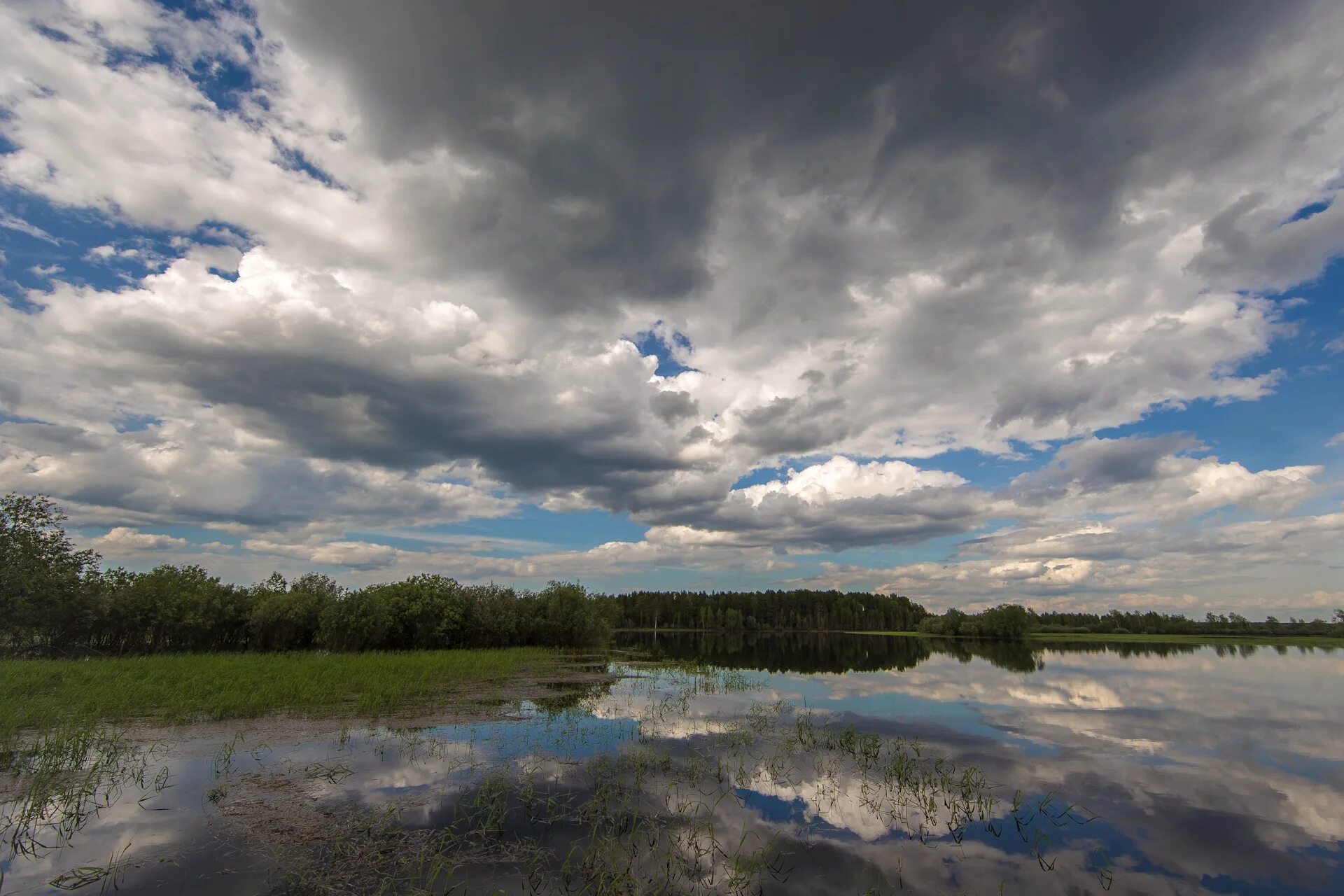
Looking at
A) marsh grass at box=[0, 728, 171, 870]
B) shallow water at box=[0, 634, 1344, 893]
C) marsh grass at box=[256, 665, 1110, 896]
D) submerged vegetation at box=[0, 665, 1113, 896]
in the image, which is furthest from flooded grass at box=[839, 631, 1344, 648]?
marsh grass at box=[0, 728, 171, 870]

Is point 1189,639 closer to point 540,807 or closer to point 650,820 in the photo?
point 650,820

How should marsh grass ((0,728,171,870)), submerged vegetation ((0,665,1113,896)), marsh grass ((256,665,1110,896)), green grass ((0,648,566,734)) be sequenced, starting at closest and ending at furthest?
marsh grass ((256,665,1110,896)) < submerged vegetation ((0,665,1113,896)) < marsh grass ((0,728,171,870)) < green grass ((0,648,566,734))

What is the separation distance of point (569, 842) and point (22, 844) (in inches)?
383

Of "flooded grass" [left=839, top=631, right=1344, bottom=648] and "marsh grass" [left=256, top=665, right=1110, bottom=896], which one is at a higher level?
"marsh grass" [left=256, top=665, right=1110, bottom=896]

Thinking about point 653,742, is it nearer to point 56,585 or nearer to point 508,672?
point 508,672

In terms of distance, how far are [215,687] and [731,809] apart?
25898 mm

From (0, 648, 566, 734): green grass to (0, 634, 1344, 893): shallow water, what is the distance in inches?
224

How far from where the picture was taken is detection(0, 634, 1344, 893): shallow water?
9859 millimetres

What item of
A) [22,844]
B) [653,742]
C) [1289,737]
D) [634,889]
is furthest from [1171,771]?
[22,844]

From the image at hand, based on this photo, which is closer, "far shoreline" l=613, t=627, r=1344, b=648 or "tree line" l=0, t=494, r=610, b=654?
"tree line" l=0, t=494, r=610, b=654

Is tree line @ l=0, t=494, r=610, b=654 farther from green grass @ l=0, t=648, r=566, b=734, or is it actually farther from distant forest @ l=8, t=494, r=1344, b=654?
green grass @ l=0, t=648, r=566, b=734

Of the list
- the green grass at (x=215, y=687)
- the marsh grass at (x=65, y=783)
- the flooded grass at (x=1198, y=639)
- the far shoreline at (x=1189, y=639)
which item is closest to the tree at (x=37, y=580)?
the green grass at (x=215, y=687)

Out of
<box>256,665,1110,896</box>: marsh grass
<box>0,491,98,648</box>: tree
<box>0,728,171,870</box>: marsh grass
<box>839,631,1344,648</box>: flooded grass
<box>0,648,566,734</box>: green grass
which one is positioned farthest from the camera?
<box>839,631,1344,648</box>: flooded grass

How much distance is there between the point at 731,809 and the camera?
13305 mm
